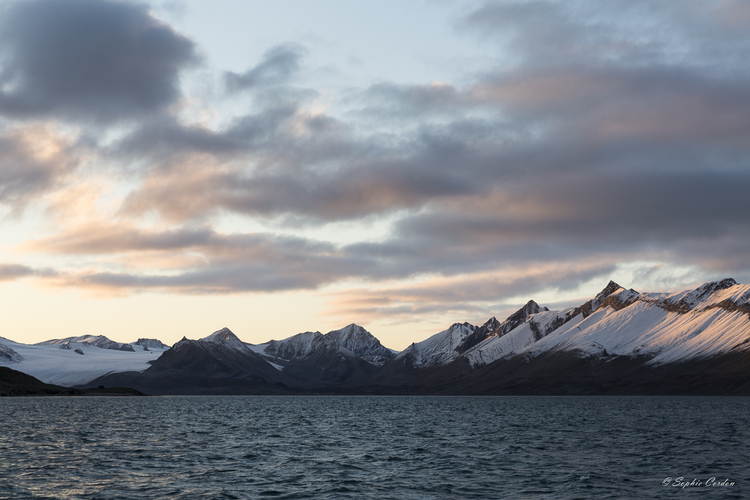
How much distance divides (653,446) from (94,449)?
221 feet

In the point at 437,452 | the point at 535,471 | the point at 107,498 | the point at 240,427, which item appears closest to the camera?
the point at 107,498

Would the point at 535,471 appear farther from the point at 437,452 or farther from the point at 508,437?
the point at 508,437

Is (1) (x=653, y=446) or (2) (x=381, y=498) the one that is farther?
(1) (x=653, y=446)

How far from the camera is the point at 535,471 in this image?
2477 inches

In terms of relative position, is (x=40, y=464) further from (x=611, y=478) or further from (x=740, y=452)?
(x=740, y=452)

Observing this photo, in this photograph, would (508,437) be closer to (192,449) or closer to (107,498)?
(192,449)

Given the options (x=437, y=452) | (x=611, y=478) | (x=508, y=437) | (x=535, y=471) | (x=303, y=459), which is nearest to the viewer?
(x=611, y=478)

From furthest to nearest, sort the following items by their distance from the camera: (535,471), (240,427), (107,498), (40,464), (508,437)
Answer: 1. (240,427)
2. (508,437)
3. (40,464)
4. (535,471)
5. (107,498)

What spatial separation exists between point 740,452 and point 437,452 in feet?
111

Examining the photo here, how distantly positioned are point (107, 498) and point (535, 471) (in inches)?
1438

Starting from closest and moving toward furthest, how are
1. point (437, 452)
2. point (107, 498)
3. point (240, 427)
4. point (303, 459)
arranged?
point (107, 498), point (303, 459), point (437, 452), point (240, 427)

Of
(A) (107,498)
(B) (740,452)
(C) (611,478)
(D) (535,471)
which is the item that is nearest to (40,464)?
(A) (107,498)

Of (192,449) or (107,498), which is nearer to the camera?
(107,498)

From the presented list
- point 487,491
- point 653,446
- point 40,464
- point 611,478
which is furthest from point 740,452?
point 40,464
